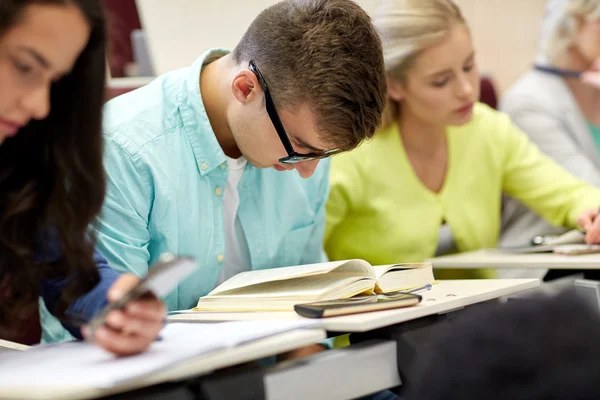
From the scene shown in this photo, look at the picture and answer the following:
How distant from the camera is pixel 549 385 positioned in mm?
499

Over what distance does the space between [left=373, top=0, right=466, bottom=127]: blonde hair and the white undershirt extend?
0.62 m

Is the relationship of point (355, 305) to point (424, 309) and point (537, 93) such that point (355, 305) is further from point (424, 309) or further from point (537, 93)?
point (537, 93)

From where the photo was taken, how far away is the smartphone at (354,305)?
47.9 inches

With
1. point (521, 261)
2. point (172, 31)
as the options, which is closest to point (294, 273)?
point (521, 261)

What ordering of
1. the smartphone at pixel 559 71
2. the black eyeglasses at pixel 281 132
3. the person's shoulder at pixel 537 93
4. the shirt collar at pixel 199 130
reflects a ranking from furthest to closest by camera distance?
the smartphone at pixel 559 71
the person's shoulder at pixel 537 93
the shirt collar at pixel 199 130
the black eyeglasses at pixel 281 132

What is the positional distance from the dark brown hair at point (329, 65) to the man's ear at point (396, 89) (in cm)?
76

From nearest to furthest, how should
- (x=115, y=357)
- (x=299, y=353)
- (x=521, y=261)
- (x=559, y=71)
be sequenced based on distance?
(x=115, y=357) < (x=299, y=353) < (x=521, y=261) < (x=559, y=71)

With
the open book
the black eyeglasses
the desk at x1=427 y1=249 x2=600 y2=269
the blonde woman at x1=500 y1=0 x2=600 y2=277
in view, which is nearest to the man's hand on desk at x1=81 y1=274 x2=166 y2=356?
the open book

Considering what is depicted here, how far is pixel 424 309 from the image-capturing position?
1290 mm

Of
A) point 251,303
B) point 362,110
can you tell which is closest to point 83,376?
point 251,303

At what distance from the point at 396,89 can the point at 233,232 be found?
76cm

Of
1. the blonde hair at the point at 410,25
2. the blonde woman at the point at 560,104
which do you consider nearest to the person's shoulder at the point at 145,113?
the blonde hair at the point at 410,25

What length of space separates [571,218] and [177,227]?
1294 millimetres

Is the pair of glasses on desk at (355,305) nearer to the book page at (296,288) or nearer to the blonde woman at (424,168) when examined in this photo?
the book page at (296,288)
